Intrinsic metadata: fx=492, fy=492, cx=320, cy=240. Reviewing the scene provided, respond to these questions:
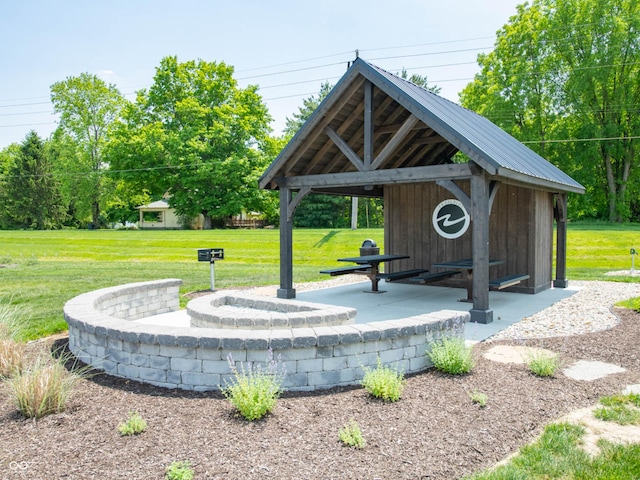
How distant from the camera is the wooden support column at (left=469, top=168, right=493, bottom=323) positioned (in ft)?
24.4

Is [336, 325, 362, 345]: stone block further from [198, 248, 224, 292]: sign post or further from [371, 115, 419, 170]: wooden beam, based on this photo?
[198, 248, 224, 292]: sign post

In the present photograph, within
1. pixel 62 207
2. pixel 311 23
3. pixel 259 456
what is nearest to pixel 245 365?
pixel 259 456

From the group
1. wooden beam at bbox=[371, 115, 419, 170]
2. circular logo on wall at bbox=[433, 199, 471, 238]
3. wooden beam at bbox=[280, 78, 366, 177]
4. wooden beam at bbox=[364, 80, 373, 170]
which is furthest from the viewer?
circular logo on wall at bbox=[433, 199, 471, 238]

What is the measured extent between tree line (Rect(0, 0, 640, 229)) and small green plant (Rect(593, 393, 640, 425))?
28.5 m

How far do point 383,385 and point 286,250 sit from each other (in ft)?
19.7

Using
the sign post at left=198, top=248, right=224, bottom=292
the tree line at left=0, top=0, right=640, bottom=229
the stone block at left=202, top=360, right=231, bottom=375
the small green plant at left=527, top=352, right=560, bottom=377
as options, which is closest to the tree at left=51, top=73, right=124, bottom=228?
the tree line at left=0, top=0, right=640, bottom=229

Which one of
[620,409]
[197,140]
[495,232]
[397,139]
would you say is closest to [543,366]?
[620,409]

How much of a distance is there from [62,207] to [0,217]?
5991 mm

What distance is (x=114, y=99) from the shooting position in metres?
46.9

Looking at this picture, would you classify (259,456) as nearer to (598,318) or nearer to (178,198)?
(598,318)

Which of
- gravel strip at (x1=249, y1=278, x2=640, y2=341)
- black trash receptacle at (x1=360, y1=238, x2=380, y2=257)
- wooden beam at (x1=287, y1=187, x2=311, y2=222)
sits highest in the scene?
wooden beam at (x1=287, y1=187, x2=311, y2=222)

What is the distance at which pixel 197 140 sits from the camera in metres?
35.0

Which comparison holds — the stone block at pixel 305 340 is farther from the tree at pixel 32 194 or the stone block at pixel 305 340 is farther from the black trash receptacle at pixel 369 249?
the tree at pixel 32 194

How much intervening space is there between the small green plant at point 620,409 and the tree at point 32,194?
4796 cm
